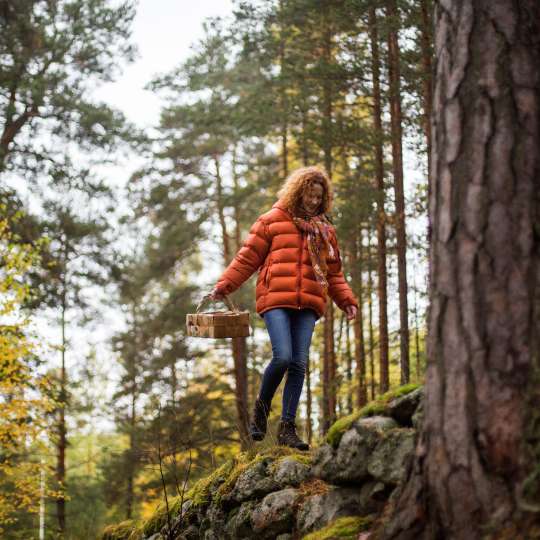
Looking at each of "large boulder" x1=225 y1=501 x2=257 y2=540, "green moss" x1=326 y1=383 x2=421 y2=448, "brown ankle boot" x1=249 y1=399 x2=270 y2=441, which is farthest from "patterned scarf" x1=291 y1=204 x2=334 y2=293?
"large boulder" x1=225 y1=501 x2=257 y2=540

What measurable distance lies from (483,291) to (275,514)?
234 cm

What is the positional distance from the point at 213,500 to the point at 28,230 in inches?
405

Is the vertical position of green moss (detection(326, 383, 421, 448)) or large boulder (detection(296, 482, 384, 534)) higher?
green moss (detection(326, 383, 421, 448))

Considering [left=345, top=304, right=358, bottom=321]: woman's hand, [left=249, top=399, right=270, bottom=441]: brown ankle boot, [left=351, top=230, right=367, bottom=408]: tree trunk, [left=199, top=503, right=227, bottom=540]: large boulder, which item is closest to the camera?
[left=199, top=503, right=227, bottom=540]: large boulder

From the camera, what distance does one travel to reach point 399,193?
10078 millimetres

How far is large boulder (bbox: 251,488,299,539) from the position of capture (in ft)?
13.9

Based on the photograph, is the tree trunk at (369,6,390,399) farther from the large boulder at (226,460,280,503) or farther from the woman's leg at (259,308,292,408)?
the large boulder at (226,460,280,503)

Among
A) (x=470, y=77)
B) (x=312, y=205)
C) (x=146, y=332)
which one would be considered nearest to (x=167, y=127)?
(x=146, y=332)

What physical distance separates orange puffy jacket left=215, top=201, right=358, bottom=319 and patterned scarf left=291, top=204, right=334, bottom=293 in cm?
4

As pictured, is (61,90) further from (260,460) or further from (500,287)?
(500,287)

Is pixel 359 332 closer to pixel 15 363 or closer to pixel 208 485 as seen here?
pixel 15 363

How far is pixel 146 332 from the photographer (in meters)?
19.0

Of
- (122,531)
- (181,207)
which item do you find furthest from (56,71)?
(122,531)

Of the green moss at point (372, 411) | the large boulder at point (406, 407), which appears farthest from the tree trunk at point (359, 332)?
the large boulder at point (406, 407)
